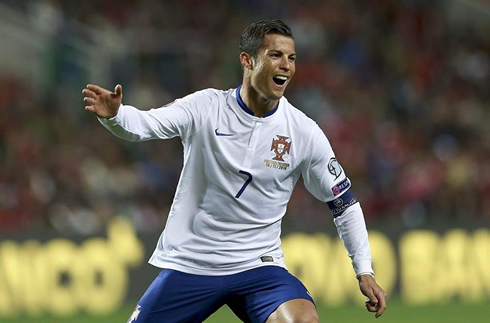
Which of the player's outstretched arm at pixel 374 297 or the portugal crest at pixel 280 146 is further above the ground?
the portugal crest at pixel 280 146

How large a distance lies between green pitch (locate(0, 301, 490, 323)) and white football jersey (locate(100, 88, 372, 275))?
5055 millimetres

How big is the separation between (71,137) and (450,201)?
508 centimetres

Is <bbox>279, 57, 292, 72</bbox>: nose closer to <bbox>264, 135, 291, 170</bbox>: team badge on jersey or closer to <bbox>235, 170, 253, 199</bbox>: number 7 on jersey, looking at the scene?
<bbox>264, 135, 291, 170</bbox>: team badge on jersey

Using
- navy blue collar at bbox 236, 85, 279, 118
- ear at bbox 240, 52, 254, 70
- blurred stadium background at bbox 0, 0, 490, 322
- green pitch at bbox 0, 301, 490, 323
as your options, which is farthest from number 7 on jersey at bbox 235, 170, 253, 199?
blurred stadium background at bbox 0, 0, 490, 322

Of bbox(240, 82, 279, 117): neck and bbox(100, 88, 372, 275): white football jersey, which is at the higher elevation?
bbox(240, 82, 279, 117): neck

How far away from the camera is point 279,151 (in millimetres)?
5816

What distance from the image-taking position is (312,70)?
16109mm

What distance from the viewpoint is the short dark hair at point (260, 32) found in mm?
5816

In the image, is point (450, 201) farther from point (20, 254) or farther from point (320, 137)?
point (320, 137)

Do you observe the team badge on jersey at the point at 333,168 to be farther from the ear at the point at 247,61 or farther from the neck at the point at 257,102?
the ear at the point at 247,61

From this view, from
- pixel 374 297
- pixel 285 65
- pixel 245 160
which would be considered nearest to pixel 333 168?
pixel 245 160

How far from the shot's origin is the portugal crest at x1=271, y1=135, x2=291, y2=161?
5.81m

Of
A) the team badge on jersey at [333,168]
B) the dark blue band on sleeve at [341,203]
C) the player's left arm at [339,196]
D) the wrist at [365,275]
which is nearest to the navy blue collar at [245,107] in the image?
the player's left arm at [339,196]

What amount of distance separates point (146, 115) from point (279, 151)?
2.62ft
